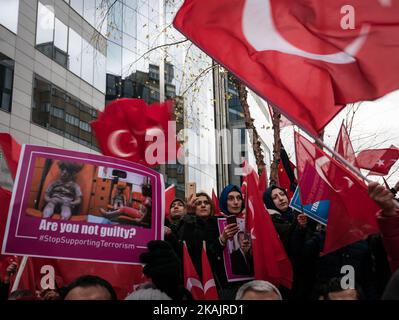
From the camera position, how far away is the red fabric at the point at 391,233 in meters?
2.61

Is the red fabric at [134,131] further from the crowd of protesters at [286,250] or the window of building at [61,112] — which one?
the window of building at [61,112]

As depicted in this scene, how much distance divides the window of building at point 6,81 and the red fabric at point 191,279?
12.8 metres

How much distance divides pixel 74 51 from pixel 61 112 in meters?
2.69

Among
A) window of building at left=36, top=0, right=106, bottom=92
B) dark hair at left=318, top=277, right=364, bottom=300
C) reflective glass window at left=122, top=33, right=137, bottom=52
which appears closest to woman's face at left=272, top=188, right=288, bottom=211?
dark hair at left=318, top=277, right=364, bottom=300

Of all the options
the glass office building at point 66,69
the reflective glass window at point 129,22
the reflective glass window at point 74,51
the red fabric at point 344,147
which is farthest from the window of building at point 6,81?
the red fabric at point 344,147

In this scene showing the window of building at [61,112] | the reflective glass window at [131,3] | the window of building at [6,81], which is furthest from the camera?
the reflective glass window at [131,3]

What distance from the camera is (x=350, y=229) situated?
3230 millimetres

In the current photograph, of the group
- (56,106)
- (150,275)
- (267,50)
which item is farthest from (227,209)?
(56,106)

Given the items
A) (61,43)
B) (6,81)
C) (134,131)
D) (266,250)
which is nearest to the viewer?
(266,250)

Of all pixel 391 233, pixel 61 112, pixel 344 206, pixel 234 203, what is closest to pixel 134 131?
pixel 234 203

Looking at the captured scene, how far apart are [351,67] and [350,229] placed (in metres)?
1.05

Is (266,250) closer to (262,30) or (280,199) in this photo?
(280,199)

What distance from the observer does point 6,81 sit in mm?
15039

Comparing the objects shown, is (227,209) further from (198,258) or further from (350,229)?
(350,229)
